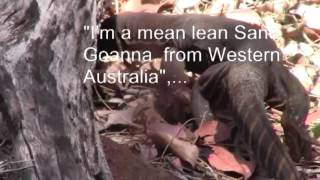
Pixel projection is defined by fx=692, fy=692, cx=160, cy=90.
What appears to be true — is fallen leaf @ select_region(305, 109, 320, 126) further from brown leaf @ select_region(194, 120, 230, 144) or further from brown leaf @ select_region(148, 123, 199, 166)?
brown leaf @ select_region(148, 123, 199, 166)

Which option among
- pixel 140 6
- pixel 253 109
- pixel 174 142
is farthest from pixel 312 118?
pixel 140 6

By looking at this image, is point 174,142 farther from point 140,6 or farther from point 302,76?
point 140,6

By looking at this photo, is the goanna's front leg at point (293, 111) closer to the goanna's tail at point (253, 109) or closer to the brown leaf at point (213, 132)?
the goanna's tail at point (253, 109)

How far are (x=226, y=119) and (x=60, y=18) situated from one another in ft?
4.52

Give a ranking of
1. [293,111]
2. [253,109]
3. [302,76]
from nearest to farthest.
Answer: [253,109] → [293,111] → [302,76]

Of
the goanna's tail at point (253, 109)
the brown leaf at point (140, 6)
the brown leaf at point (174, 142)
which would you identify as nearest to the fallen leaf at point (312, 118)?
the goanna's tail at point (253, 109)

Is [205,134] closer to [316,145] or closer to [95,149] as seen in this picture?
[316,145]

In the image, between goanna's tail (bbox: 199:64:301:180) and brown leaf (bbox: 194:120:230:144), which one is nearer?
goanna's tail (bbox: 199:64:301:180)

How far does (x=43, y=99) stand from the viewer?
205 centimetres

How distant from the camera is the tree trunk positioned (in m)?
2.04

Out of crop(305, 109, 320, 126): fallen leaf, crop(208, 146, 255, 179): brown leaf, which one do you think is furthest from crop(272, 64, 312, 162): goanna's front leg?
crop(208, 146, 255, 179): brown leaf

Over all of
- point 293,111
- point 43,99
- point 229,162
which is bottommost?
point 229,162

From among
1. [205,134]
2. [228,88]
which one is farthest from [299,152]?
[228,88]

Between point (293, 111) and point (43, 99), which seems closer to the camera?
point (43, 99)
